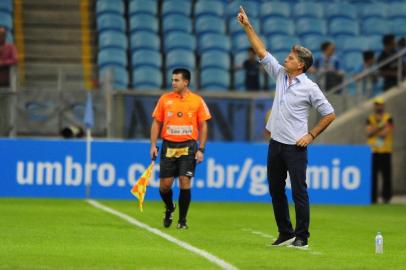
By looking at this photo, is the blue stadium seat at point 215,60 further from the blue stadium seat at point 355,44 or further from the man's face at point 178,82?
the man's face at point 178,82

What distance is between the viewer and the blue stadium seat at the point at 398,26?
29438 mm

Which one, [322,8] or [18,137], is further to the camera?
[322,8]

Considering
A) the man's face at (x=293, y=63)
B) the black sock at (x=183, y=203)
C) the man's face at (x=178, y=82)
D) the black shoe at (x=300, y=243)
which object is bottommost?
the black shoe at (x=300, y=243)

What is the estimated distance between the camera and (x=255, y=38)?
11711 mm

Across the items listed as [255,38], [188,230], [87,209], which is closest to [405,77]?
[87,209]

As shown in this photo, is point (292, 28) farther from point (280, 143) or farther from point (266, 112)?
point (280, 143)

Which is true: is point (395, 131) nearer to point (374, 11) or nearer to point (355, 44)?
point (355, 44)

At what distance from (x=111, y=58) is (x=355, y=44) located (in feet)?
20.3

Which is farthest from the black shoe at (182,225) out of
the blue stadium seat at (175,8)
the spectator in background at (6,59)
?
the blue stadium seat at (175,8)

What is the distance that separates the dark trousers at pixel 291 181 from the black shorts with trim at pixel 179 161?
2621 millimetres

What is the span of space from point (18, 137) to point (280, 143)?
12.3 meters

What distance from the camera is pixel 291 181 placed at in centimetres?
1161

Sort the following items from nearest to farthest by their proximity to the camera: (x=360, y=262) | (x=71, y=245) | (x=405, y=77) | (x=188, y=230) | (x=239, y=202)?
(x=360, y=262)
(x=71, y=245)
(x=188, y=230)
(x=239, y=202)
(x=405, y=77)

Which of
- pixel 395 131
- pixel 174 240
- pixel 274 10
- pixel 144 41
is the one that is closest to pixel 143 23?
pixel 144 41
